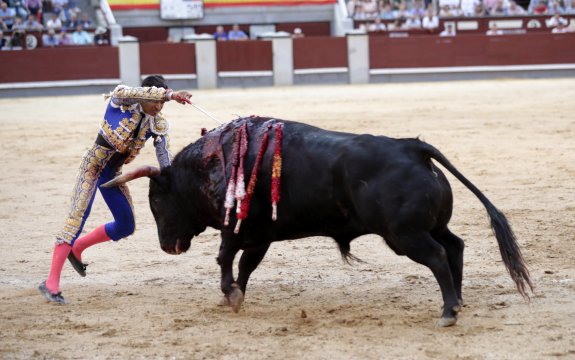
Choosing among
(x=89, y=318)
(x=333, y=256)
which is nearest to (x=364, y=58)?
(x=333, y=256)

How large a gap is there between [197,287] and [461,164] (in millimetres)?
4418

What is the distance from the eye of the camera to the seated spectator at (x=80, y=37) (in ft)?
64.8

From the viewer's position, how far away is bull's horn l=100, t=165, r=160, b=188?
14.9 feet

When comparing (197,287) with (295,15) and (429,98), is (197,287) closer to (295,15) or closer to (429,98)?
(429,98)

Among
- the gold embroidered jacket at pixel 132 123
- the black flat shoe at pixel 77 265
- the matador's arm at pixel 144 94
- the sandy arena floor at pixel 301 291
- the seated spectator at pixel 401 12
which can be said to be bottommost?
the sandy arena floor at pixel 301 291

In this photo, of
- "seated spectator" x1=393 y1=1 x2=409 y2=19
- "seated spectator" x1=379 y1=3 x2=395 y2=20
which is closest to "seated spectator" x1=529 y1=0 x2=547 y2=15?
"seated spectator" x1=393 y1=1 x2=409 y2=19

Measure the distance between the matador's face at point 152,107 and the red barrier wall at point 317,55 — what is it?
15.6 meters

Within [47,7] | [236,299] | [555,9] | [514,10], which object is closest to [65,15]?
[47,7]

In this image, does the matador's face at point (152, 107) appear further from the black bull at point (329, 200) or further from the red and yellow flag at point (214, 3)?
the red and yellow flag at point (214, 3)

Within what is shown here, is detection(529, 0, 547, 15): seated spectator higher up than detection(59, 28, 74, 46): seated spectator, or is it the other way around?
detection(529, 0, 547, 15): seated spectator

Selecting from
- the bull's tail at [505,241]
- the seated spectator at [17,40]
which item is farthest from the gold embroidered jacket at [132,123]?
the seated spectator at [17,40]

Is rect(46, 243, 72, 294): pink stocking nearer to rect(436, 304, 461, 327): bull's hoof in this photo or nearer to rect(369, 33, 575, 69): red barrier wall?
rect(436, 304, 461, 327): bull's hoof

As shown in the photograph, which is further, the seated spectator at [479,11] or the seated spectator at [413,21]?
the seated spectator at [479,11]

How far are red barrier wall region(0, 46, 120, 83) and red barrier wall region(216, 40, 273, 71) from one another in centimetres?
214
